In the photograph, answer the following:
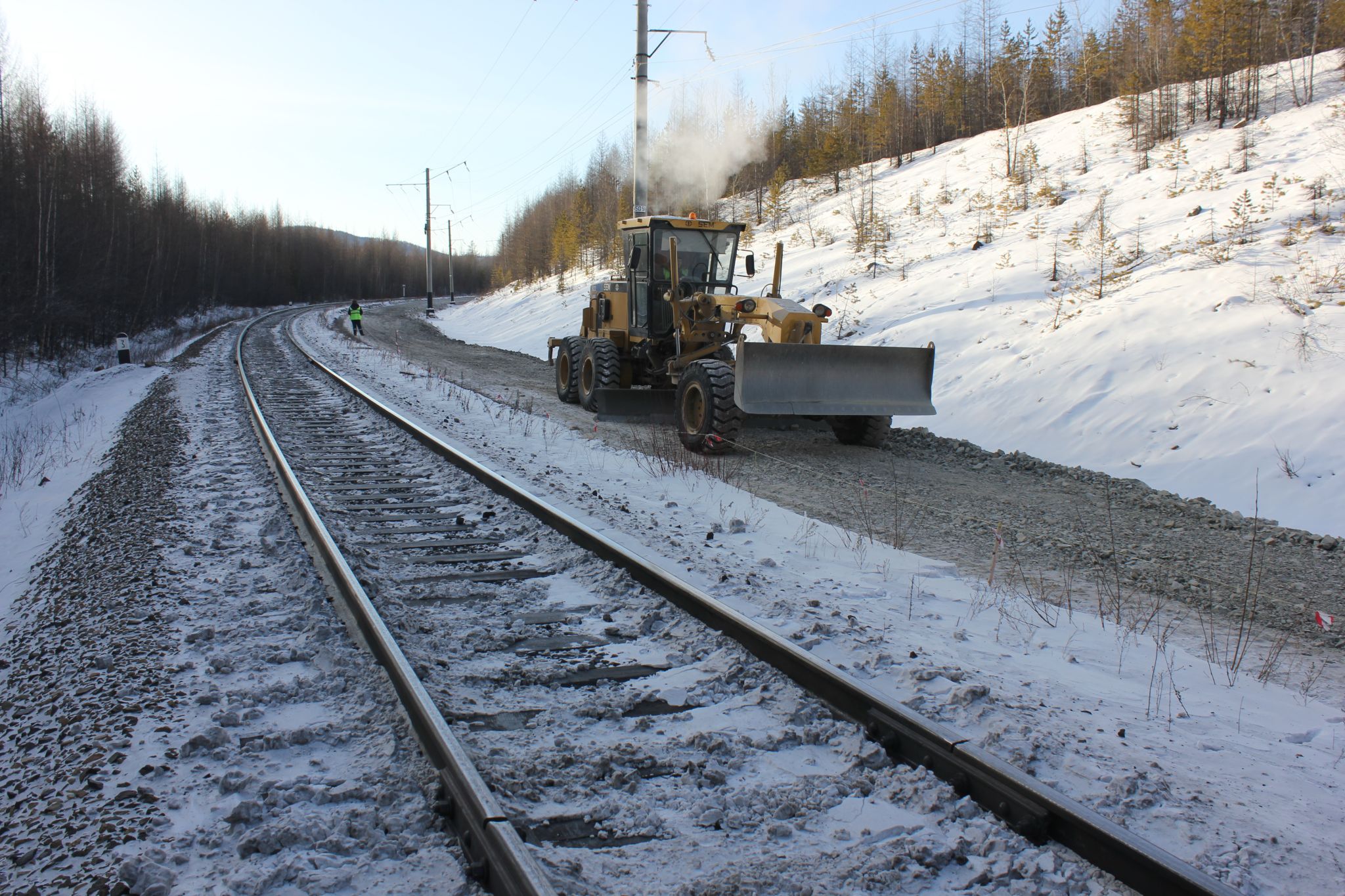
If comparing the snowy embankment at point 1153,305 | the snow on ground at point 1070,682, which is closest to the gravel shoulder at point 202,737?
the snow on ground at point 1070,682

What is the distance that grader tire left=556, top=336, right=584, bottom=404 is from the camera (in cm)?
1423

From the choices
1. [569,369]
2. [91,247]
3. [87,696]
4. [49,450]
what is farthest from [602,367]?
[91,247]

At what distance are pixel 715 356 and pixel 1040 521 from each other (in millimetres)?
5226

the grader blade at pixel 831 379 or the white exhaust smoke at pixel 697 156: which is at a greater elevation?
the white exhaust smoke at pixel 697 156

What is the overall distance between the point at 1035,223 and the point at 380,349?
18864mm

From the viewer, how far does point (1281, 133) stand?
67.4ft

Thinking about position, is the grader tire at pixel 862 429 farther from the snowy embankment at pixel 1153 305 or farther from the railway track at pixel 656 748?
the railway track at pixel 656 748

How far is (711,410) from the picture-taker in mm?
9602

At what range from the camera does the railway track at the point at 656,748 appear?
2.57m

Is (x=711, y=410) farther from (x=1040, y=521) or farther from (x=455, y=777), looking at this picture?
(x=455, y=777)

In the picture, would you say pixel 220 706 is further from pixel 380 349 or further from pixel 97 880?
pixel 380 349

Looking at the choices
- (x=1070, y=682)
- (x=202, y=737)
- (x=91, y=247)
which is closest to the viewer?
(x=202, y=737)

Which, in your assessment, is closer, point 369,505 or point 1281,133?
point 369,505

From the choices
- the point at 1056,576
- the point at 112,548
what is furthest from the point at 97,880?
the point at 1056,576
